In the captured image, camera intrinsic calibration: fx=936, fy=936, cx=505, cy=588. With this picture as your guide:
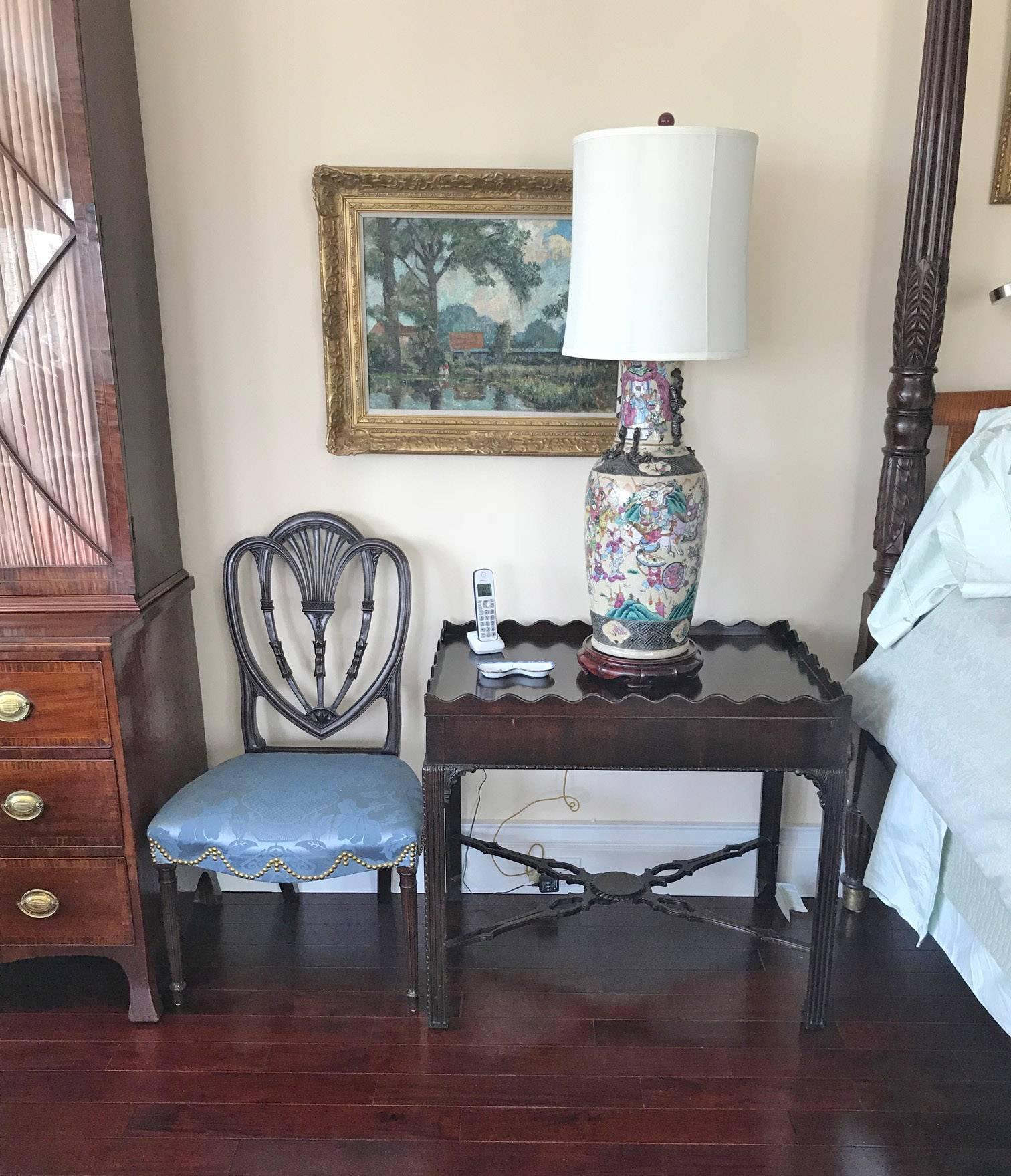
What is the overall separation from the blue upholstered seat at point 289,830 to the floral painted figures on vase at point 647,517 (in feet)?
1.98

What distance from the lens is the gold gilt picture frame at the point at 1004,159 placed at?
1966 millimetres

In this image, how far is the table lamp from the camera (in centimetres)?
163

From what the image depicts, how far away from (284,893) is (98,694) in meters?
0.83

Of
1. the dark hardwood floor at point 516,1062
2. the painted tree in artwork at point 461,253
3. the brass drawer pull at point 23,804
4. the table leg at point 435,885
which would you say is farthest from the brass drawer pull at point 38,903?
the painted tree in artwork at point 461,253

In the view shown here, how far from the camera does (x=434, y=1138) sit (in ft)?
5.46

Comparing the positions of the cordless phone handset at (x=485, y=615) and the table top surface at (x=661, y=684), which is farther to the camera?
the cordless phone handset at (x=485, y=615)

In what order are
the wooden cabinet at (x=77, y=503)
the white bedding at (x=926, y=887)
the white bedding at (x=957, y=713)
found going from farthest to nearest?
the wooden cabinet at (x=77, y=503), the white bedding at (x=926, y=887), the white bedding at (x=957, y=713)

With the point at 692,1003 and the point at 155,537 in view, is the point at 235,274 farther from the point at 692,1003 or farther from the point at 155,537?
the point at 692,1003

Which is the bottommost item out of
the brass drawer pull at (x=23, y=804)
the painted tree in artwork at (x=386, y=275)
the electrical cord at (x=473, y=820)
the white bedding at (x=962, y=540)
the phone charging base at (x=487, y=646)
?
the electrical cord at (x=473, y=820)

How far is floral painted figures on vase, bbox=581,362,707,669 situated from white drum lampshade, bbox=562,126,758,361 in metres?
0.14

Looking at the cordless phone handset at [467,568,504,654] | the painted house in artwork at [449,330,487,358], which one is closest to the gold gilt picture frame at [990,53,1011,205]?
the painted house in artwork at [449,330,487,358]

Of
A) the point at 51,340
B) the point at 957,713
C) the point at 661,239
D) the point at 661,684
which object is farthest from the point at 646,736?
the point at 51,340

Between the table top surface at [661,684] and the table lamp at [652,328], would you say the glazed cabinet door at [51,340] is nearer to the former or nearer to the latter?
the table top surface at [661,684]

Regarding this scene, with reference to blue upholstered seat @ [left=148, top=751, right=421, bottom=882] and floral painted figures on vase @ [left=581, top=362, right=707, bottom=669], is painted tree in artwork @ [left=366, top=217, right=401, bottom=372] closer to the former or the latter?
floral painted figures on vase @ [left=581, top=362, right=707, bottom=669]
